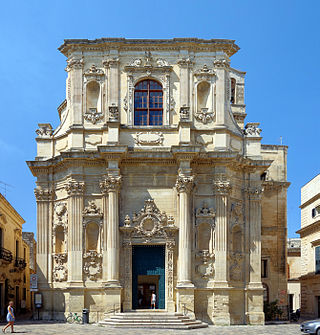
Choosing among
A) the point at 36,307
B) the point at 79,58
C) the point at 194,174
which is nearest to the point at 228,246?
the point at 194,174

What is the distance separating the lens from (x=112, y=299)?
30016 millimetres

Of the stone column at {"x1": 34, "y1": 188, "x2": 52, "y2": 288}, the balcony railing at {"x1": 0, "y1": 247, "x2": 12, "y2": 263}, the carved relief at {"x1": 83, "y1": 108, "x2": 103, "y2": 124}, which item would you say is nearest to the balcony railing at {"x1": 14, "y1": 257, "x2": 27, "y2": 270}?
the balcony railing at {"x1": 0, "y1": 247, "x2": 12, "y2": 263}

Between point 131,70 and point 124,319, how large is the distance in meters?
13.2

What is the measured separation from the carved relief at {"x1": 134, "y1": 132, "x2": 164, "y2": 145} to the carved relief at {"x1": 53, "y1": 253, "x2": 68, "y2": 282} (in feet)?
23.7

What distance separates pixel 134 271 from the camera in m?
31.4

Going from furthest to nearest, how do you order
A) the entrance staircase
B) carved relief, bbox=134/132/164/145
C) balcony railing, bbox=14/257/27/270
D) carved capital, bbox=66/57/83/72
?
balcony railing, bbox=14/257/27/270 < carved capital, bbox=66/57/83/72 < carved relief, bbox=134/132/164/145 < the entrance staircase

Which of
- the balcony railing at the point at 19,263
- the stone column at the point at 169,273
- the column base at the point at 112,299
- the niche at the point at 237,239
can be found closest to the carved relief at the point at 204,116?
the niche at the point at 237,239

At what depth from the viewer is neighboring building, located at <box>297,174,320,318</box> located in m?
40.2

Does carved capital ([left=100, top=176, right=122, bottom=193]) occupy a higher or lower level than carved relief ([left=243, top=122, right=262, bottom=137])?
lower

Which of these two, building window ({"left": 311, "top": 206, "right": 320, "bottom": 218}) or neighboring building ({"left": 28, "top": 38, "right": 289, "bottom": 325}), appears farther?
building window ({"left": 311, "top": 206, "right": 320, "bottom": 218})

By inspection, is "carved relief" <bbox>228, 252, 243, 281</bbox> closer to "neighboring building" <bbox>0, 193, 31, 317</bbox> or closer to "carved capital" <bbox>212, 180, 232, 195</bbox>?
"carved capital" <bbox>212, 180, 232, 195</bbox>

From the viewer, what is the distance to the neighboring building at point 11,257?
38159mm

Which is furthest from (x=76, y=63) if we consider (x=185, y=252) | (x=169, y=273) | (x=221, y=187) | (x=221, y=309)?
(x=221, y=309)

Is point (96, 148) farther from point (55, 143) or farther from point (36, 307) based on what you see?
point (36, 307)
